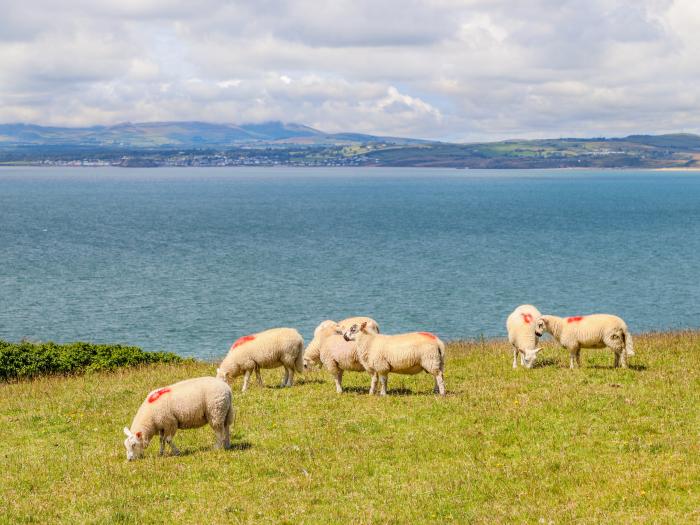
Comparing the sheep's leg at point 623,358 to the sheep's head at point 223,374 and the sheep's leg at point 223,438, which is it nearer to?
the sheep's head at point 223,374

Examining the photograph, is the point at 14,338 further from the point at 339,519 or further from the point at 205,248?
the point at 205,248

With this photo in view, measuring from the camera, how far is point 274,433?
19.0 meters

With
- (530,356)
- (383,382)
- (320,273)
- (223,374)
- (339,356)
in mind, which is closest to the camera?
(383,382)

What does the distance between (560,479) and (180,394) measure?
888 centimetres

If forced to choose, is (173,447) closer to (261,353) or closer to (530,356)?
(261,353)

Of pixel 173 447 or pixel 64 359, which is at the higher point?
pixel 173 447

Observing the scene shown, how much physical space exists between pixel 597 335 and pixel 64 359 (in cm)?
2211

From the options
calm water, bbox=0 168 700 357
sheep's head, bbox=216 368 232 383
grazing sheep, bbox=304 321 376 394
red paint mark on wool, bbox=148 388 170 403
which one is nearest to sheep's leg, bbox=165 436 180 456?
red paint mark on wool, bbox=148 388 170 403

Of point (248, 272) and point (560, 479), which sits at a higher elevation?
point (560, 479)

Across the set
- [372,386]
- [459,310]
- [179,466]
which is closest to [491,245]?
[459,310]

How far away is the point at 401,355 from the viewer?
22078mm


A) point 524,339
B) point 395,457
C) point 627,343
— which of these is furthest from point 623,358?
→ point 395,457

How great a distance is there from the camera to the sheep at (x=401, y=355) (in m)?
21.9

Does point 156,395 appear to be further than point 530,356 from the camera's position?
No
